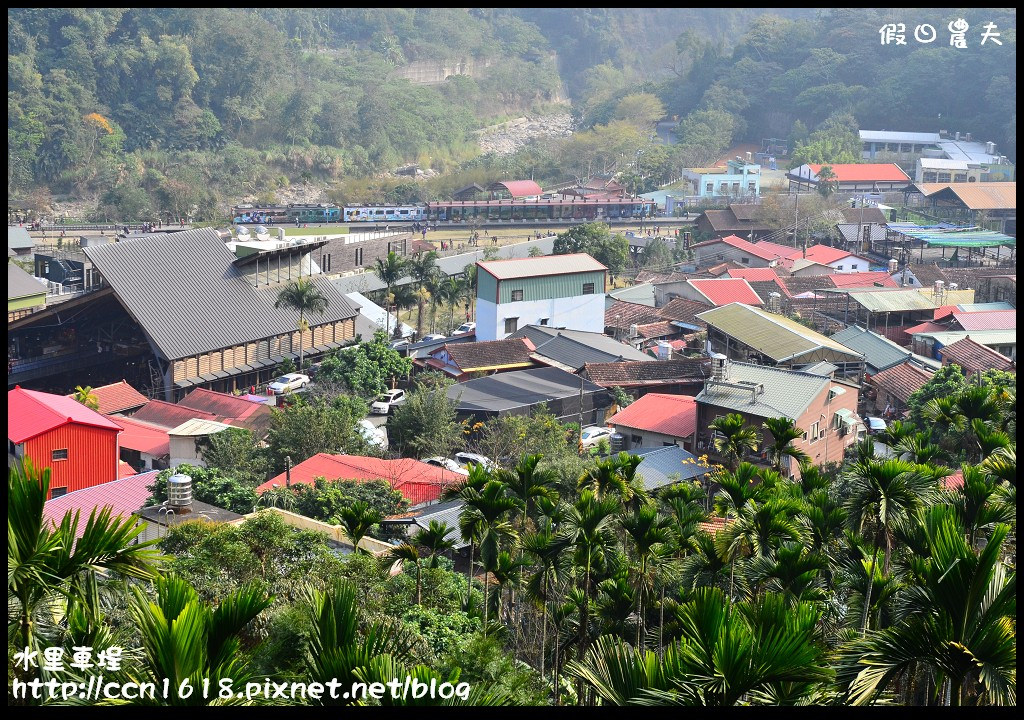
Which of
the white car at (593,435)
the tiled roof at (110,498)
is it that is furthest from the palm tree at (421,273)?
the tiled roof at (110,498)

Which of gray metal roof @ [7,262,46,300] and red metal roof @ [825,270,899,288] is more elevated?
gray metal roof @ [7,262,46,300]

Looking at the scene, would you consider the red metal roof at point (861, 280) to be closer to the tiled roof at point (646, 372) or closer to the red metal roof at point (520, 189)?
the tiled roof at point (646, 372)

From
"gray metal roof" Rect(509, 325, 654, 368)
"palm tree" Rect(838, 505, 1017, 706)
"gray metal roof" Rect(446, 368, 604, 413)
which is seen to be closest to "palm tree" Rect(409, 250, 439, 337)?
"gray metal roof" Rect(509, 325, 654, 368)

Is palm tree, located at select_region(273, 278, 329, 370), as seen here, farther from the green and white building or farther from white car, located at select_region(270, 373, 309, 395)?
the green and white building

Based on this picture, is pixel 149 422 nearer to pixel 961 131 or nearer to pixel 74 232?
pixel 74 232

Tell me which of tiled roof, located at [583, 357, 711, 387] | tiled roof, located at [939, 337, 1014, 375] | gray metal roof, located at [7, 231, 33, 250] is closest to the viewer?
tiled roof, located at [583, 357, 711, 387]
